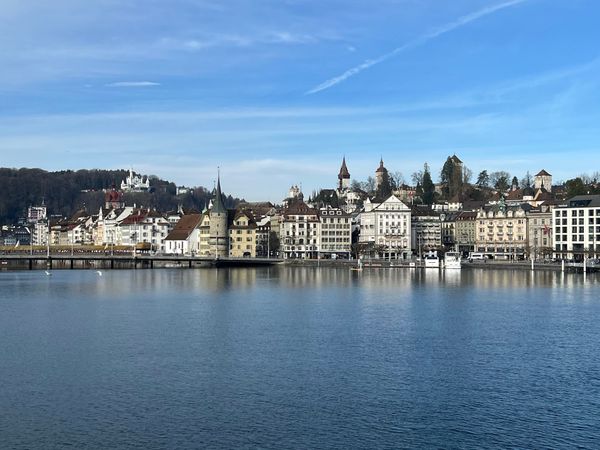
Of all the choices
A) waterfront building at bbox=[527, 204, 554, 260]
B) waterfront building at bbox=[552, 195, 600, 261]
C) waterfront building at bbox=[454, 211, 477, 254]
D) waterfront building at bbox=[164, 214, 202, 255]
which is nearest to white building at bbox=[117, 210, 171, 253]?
waterfront building at bbox=[164, 214, 202, 255]

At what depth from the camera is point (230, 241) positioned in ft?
393

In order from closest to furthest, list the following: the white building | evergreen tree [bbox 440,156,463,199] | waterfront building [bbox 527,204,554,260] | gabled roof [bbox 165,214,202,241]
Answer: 1. waterfront building [bbox 527,204,554,260]
2. gabled roof [bbox 165,214,202,241]
3. the white building
4. evergreen tree [bbox 440,156,463,199]

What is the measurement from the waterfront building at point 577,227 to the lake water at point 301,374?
5358cm

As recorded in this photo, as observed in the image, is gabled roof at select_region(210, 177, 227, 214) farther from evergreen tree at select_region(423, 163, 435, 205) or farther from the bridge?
evergreen tree at select_region(423, 163, 435, 205)

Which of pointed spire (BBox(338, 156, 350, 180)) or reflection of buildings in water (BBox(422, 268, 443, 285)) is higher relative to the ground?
pointed spire (BBox(338, 156, 350, 180))

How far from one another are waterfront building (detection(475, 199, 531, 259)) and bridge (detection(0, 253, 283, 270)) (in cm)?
3138

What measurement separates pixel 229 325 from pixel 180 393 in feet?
49.9

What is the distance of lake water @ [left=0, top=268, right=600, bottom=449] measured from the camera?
2228 cm

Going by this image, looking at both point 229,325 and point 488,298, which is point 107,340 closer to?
point 229,325

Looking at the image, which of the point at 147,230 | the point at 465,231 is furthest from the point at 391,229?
the point at 147,230

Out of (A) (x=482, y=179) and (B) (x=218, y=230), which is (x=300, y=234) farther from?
(A) (x=482, y=179)

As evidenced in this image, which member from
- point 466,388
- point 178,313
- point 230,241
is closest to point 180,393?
point 466,388

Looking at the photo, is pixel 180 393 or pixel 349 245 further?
pixel 349 245

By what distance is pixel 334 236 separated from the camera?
12262cm
